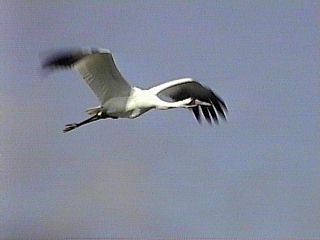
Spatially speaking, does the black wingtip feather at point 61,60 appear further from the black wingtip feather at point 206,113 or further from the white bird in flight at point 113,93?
the black wingtip feather at point 206,113

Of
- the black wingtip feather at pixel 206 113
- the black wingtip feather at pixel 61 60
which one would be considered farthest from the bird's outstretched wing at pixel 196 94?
the black wingtip feather at pixel 61 60

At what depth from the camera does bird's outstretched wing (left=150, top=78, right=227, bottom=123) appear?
13133 millimetres

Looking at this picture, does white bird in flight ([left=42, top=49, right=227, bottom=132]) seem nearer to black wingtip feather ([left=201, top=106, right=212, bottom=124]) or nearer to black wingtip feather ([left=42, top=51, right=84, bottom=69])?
black wingtip feather ([left=42, top=51, right=84, bottom=69])

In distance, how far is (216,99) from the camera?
13.9 m

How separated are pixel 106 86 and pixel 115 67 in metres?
0.26

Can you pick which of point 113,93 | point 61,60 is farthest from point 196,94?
point 61,60

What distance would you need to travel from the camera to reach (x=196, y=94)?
13.6 meters

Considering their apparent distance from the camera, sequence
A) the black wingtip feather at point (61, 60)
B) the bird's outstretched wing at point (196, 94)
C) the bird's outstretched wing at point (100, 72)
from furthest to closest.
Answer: the bird's outstretched wing at point (196, 94), the bird's outstretched wing at point (100, 72), the black wingtip feather at point (61, 60)

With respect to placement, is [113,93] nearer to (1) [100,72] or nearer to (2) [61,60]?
(1) [100,72]

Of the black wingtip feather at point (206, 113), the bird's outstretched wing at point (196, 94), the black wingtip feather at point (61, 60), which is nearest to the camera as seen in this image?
the black wingtip feather at point (61, 60)

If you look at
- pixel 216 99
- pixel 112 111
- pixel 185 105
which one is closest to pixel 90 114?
pixel 112 111

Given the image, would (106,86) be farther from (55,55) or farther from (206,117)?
(206,117)

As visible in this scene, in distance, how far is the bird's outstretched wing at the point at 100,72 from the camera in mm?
11844

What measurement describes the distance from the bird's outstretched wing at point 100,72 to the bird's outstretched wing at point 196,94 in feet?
1.58
